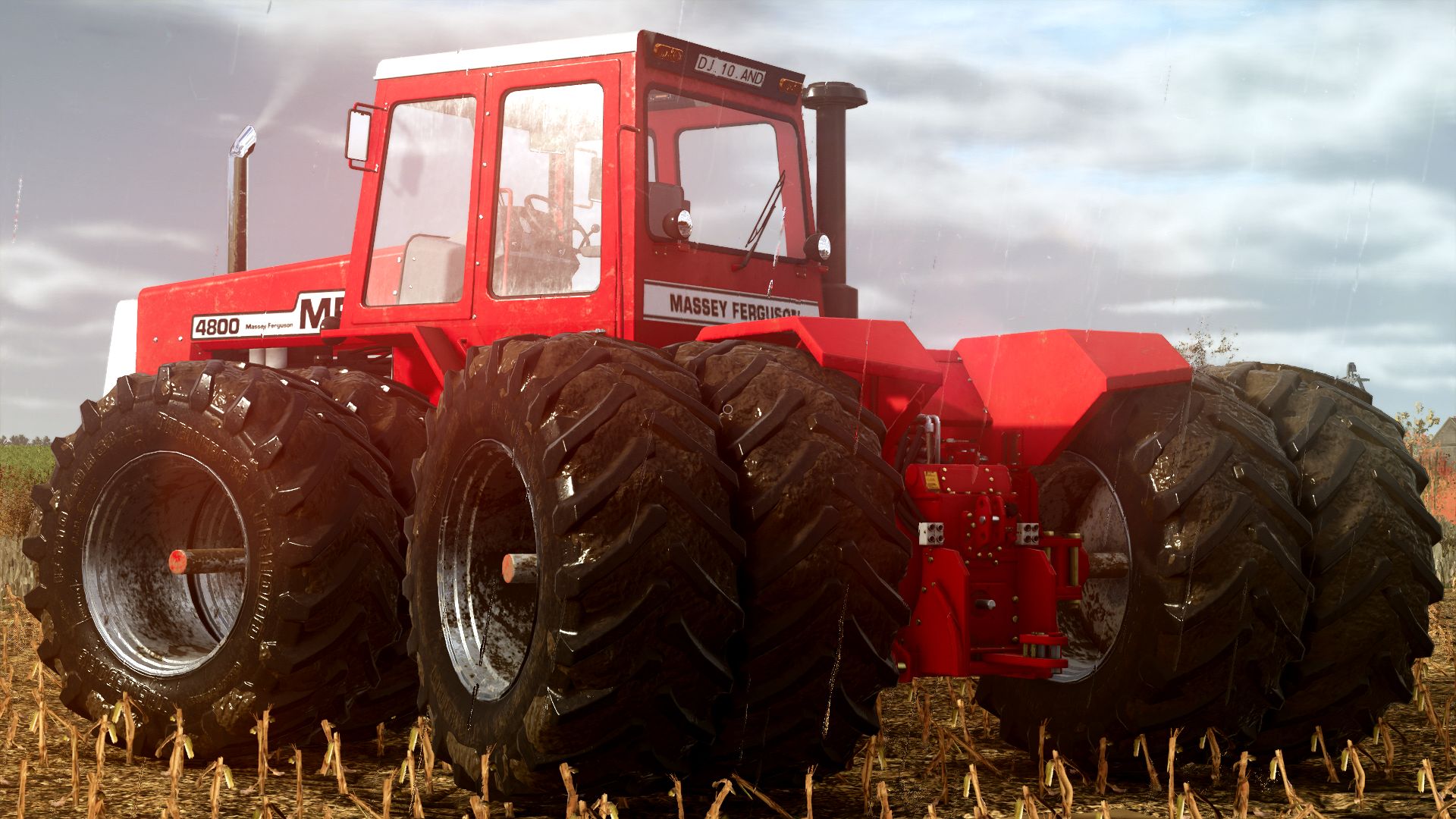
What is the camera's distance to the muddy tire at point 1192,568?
4977 millimetres

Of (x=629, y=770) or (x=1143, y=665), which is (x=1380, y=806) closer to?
(x=1143, y=665)

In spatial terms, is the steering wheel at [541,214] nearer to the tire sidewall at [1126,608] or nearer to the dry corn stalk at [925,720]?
the tire sidewall at [1126,608]

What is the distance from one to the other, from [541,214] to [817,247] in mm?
1393

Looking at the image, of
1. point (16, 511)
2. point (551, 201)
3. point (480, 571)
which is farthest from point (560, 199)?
point (16, 511)

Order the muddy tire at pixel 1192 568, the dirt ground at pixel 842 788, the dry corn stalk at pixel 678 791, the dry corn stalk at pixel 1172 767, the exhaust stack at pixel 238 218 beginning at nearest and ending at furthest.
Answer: the dry corn stalk at pixel 678 791 → the dry corn stalk at pixel 1172 767 → the dirt ground at pixel 842 788 → the muddy tire at pixel 1192 568 → the exhaust stack at pixel 238 218

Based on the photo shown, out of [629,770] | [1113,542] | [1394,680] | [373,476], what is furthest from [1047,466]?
[373,476]

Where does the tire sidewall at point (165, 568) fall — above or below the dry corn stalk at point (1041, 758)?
above

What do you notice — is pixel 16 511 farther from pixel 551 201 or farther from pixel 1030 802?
pixel 1030 802

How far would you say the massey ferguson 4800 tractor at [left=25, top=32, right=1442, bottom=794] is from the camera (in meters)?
4.28

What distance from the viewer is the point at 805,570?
168 inches

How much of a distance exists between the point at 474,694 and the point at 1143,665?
2429 mm

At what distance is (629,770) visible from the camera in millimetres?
4250

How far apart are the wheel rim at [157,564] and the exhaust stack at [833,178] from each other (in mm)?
3074

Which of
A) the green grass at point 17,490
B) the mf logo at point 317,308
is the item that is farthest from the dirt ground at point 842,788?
the green grass at point 17,490
